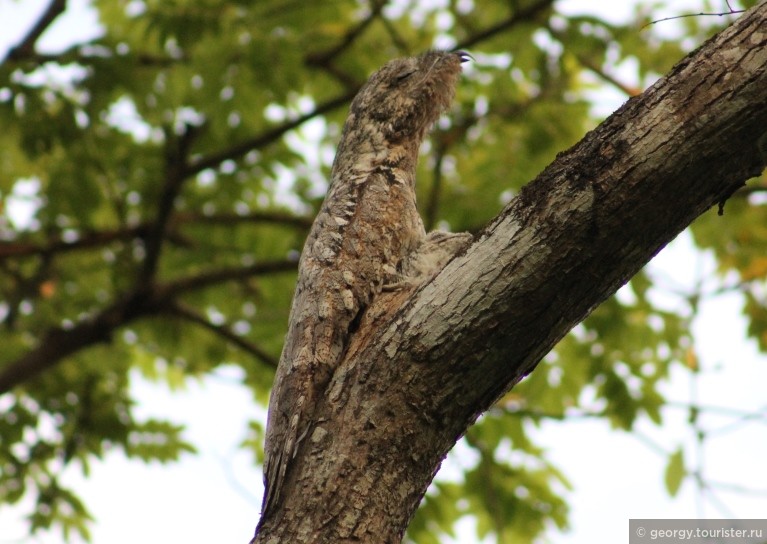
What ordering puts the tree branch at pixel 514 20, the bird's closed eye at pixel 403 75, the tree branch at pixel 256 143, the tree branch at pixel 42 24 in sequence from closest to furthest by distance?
the bird's closed eye at pixel 403 75, the tree branch at pixel 514 20, the tree branch at pixel 256 143, the tree branch at pixel 42 24

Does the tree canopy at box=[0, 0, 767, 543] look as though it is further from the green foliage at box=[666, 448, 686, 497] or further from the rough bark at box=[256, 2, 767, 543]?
the rough bark at box=[256, 2, 767, 543]

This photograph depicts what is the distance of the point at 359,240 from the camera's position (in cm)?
335

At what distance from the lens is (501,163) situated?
24.4 ft

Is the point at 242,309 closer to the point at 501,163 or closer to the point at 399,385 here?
the point at 501,163

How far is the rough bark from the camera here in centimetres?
215

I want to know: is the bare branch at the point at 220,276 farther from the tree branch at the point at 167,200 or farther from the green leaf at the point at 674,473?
the green leaf at the point at 674,473

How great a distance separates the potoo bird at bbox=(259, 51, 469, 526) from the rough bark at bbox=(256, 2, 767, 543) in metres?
0.19

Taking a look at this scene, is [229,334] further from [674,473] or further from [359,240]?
[674,473]

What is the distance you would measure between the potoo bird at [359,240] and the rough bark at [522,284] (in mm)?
194

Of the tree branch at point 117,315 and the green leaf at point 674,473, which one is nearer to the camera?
the green leaf at point 674,473

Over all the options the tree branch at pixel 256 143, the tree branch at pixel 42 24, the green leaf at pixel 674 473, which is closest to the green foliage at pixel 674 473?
the green leaf at pixel 674 473

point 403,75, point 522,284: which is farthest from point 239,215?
point 522,284

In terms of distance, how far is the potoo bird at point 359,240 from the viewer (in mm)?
2717

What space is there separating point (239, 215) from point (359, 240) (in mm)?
4404
